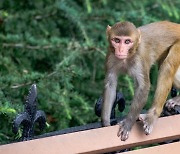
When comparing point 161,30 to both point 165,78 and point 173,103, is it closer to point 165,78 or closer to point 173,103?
point 165,78

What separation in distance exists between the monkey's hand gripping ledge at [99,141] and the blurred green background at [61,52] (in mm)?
852

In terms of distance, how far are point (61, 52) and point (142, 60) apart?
1029mm

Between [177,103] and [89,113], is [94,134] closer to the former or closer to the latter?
[177,103]

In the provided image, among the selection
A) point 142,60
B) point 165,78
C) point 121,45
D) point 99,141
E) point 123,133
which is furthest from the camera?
point 165,78

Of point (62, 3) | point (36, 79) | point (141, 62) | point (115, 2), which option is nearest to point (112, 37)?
point (141, 62)

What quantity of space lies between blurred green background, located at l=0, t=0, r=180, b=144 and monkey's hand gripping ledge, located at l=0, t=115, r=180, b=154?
85 centimetres

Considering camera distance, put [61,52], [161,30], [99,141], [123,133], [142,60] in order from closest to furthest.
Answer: [99,141] → [123,133] → [142,60] → [161,30] → [61,52]

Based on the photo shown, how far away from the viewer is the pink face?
11.0 ft

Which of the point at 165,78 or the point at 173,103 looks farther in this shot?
the point at 165,78

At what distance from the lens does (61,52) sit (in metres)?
4.44

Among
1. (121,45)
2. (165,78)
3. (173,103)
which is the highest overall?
(121,45)

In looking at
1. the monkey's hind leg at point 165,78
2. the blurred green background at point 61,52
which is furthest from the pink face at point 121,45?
the monkey's hind leg at point 165,78

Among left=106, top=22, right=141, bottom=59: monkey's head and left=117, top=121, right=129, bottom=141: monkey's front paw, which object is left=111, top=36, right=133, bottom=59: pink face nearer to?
left=106, top=22, right=141, bottom=59: monkey's head

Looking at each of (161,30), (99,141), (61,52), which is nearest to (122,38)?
(161,30)
